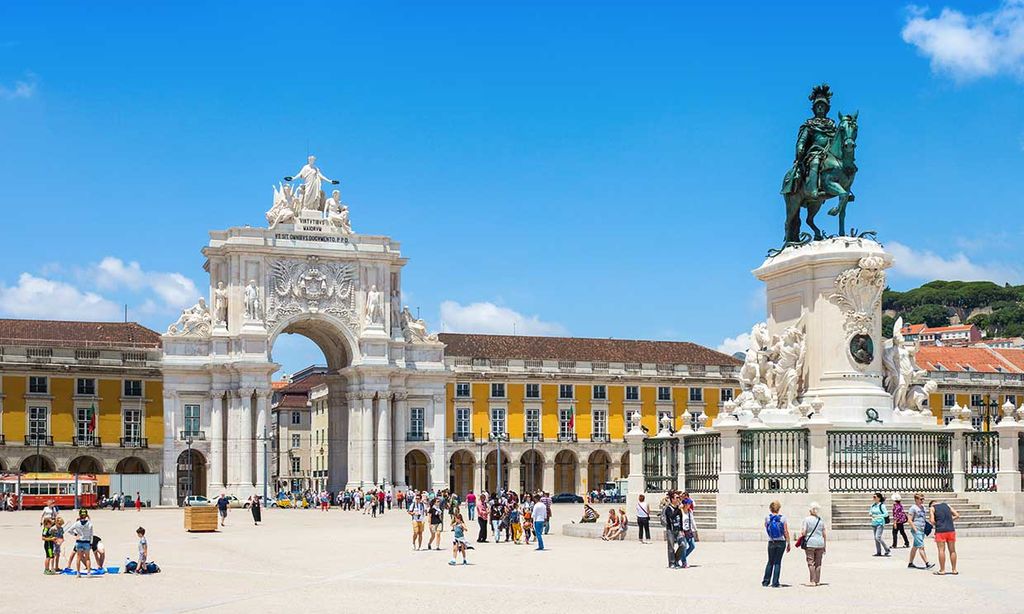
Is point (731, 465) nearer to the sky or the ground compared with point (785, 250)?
nearer to the ground

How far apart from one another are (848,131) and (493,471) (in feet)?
208

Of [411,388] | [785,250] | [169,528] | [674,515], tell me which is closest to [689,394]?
[411,388]

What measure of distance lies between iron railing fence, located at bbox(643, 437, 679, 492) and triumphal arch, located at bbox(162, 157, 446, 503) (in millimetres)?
45430

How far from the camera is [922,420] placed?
2961 centimetres

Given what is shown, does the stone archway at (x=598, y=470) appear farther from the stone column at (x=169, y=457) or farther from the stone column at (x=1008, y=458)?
the stone column at (x=1008, y=458)

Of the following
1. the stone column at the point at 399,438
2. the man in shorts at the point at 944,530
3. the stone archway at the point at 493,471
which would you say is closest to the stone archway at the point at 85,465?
the stone column at the point at 399,438

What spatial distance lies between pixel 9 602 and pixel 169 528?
26.6 metres

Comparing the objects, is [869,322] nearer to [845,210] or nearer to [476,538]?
[845,210]

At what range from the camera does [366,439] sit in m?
81.3

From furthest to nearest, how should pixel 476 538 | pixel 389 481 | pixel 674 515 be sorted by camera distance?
1. pixel 389 481
2. pixel 476 538
3. pixel 674 515

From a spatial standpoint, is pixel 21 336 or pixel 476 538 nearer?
pixel 476 538

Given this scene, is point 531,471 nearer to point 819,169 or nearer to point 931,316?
point 819,169

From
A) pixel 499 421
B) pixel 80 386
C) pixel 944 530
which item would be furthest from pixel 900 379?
pixel 499 421

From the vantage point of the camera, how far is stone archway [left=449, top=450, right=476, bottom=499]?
300 ft
